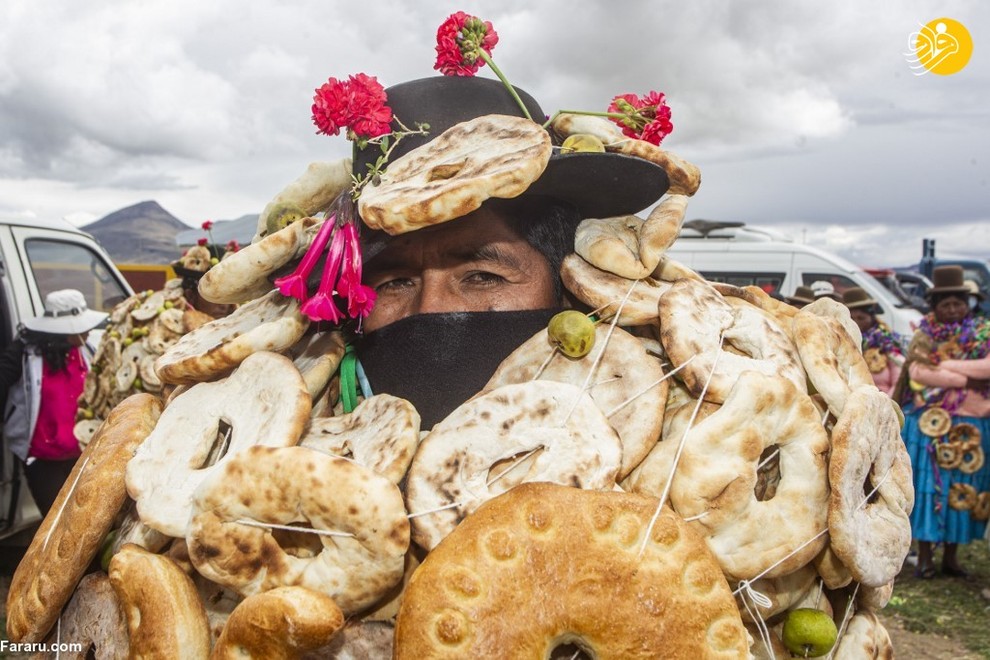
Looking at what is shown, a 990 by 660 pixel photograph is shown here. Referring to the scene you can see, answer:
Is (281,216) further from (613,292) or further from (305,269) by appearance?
(613,292)

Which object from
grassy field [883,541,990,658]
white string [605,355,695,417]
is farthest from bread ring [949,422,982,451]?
white string [605,355,695,417]

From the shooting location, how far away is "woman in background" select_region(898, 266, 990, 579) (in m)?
7.31

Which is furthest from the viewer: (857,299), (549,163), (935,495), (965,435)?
(857,299)

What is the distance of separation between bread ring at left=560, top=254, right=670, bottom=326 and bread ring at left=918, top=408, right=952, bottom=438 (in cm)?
621

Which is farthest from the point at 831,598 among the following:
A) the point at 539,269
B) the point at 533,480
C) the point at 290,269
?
the point at 290,269

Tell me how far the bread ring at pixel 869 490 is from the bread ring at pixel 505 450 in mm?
501

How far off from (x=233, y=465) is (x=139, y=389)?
4.45 m

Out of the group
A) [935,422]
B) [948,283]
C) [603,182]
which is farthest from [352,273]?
[948,283]

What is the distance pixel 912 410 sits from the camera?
25.0 ft

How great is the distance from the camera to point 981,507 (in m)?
7.45

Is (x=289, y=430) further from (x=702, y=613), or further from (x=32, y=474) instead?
(x=32, y=474)

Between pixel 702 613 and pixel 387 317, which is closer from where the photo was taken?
pixel 702 613

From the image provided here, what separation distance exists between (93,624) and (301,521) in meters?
0.69

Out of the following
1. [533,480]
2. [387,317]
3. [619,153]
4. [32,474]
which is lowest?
[32,474]
